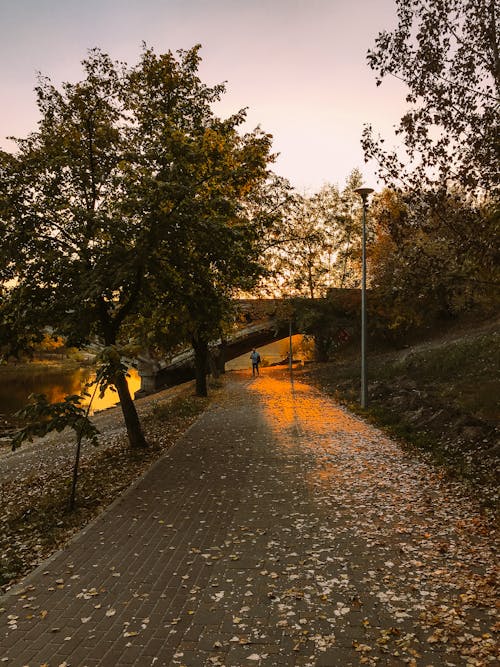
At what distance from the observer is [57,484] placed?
11133 millimetres

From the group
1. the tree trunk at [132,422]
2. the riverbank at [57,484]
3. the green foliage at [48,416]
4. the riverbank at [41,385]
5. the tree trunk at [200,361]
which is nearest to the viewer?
the riverbank at [57,484]

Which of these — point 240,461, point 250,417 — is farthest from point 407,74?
point 250,417

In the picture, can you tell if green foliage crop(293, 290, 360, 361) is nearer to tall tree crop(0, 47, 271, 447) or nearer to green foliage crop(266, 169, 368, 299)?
green foliage crop(266, 169, 368, 299)

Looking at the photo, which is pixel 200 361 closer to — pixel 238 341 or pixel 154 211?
pixel 154 211

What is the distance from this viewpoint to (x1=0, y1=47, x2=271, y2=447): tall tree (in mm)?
10234

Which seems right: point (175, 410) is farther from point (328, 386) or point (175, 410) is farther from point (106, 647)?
point (106, 647)

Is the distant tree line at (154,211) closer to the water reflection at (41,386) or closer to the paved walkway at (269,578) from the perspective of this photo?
the paved walkway at (269,578)

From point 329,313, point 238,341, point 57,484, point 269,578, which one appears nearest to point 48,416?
point 57,484

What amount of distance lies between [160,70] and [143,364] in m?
28.1

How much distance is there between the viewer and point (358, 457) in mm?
A: 12070

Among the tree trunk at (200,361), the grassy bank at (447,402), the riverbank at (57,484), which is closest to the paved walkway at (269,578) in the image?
the riverbank at (57,484)

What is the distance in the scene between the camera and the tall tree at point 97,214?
33.6 feet

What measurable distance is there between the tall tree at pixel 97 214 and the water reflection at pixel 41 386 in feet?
50.0

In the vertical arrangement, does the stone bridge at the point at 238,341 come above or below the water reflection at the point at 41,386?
above
